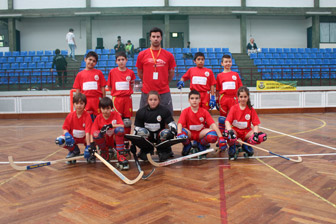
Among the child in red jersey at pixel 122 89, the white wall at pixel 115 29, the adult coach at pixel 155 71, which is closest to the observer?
the adult coach at pixel 155 71

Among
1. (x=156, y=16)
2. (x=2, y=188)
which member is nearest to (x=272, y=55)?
(x=156, y=16)

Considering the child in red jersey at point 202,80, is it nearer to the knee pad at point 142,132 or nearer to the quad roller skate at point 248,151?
the quad roller skate at point 248,151

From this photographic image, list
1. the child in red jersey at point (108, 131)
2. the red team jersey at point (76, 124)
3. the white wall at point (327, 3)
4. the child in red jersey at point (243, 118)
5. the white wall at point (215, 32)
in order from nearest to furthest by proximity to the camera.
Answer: the child in red jersey at point (108, 131) → the red team jersey at point (76, 124) → the child in red jersey at point (243, 118) → the white wall at point (327, 3) → the white wall at point (215, 32)

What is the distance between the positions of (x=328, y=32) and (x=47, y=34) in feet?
62.2

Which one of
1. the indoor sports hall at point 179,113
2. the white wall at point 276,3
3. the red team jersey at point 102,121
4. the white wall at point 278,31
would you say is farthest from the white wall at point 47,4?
the red team jersey at point 102,121

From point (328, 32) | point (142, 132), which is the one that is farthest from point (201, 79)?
point (328, 32)

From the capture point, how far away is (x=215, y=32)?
771 inches

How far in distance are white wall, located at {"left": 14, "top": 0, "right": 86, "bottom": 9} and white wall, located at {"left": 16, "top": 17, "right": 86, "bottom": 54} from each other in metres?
1.39

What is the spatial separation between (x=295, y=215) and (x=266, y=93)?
9.64 meters

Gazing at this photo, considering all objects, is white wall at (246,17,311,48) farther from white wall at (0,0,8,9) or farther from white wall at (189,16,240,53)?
white wall at (0,0,8,9)

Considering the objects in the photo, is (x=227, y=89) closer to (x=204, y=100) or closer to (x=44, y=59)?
(x=204, y=100)

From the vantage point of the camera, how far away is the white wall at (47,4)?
17641mm

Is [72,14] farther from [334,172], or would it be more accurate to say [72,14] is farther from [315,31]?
[334,172]

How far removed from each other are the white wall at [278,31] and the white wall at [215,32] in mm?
1038
